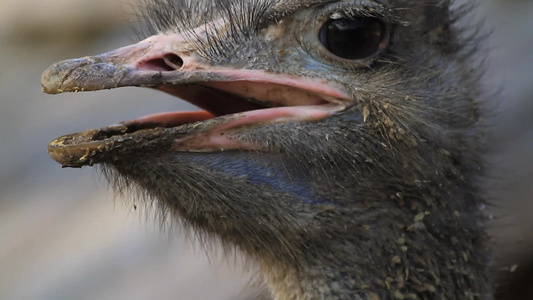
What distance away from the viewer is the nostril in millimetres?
1881

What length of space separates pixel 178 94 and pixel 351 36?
43cm

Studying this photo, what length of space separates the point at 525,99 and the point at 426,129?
183 cm

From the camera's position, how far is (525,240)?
3266 mm

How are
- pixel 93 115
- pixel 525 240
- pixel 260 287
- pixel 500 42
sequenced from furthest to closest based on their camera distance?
1. pixel 93 115
2. pixel 500 42
3. pixel 525 240
4. pixel 260 287

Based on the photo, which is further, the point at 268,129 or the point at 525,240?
the point at 525,240

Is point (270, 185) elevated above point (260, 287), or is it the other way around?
point (270, 185)

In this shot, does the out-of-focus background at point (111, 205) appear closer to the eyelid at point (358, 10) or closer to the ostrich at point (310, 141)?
the ostrich at point (310, 141)

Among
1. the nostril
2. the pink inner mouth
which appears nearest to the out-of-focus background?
the pink inner mouth

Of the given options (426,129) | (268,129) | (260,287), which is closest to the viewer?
(268,129)

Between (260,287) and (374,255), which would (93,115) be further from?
(374,255)

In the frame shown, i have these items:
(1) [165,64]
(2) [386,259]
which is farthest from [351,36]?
(2) [386,259]

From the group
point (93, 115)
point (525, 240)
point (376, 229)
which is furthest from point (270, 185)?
point (93, 115)

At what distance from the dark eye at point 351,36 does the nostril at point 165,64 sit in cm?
33

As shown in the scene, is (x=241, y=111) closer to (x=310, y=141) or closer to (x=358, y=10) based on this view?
(x=310, y=141)
